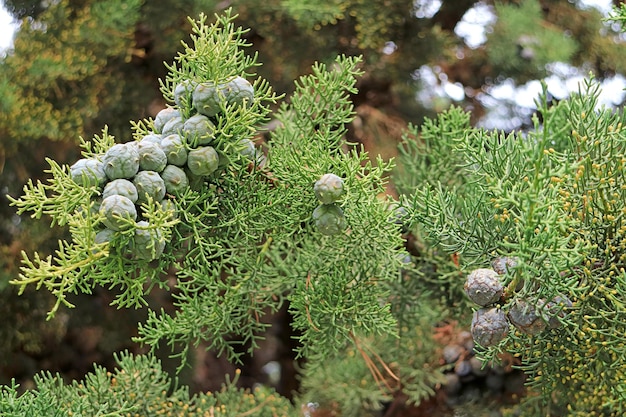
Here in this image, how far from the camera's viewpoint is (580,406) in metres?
0.50

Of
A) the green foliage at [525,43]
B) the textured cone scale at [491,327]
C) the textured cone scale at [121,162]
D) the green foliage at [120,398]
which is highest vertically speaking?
the textured cone scale at [121,162]

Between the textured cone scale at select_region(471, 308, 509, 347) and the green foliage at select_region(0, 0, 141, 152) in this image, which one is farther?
the green foliage at select_region(0, 0, 141, 152)

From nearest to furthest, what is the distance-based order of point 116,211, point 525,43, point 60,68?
point 116,211 < point 60,68 < point 525,43

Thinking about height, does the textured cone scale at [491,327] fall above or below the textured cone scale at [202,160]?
below

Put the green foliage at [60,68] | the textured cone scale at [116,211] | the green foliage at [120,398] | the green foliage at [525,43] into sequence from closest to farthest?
1. the textured cone scale at [116,211]
2. the green foliage at [120,398]
3. the green foliage at [60,68]
4. the green foliage at [525,43]

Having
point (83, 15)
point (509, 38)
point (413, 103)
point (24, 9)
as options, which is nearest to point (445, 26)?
point (509, 38)

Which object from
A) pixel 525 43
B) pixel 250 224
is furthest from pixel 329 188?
pixel 525 43

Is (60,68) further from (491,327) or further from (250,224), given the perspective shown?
(491,327)

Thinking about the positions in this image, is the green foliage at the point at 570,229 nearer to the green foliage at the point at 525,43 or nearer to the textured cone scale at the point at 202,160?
the textured cone scale at the point at 202,160

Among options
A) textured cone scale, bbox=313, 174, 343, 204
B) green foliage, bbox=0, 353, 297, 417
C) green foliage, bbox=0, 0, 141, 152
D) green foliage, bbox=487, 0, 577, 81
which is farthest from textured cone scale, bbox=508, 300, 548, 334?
green foliage, bbox=487, 0, 577, 81

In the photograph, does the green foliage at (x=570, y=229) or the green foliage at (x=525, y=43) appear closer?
the green foliage at (x=570, y=229)

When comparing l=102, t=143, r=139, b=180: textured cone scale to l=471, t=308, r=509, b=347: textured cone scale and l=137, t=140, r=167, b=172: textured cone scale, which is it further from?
l=471, t=308, r=509, b=347: textured cone scale

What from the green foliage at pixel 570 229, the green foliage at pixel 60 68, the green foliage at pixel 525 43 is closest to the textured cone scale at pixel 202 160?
the green foliage at pixel 570 229

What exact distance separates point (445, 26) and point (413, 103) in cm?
25
